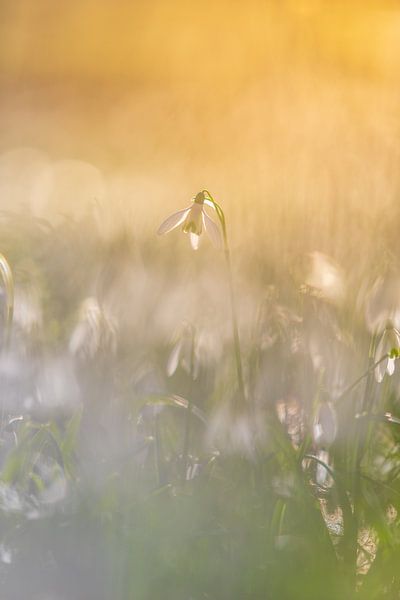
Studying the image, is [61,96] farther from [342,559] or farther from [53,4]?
[342,559]

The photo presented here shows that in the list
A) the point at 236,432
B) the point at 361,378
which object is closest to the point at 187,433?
the point at 236,432

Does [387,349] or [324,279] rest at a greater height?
[324,279]

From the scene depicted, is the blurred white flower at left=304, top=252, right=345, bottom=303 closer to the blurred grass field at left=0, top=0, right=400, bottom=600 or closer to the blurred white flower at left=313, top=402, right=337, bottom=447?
the blurred grass field at left=0, top=0, right=400, bottom=600

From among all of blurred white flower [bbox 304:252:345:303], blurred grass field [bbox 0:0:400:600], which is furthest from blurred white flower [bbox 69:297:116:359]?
blurred white flower [bbox 304:252:345:303]

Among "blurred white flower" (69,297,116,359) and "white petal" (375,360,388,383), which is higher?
"blurred white flower" (69,297,116,359)

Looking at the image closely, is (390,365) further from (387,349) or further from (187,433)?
(187,433)

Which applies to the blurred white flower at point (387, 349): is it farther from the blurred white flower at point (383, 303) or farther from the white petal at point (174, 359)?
the white petal at point (174, 359)

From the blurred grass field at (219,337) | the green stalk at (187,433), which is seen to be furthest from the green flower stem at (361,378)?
the green stalk at (187,433)
